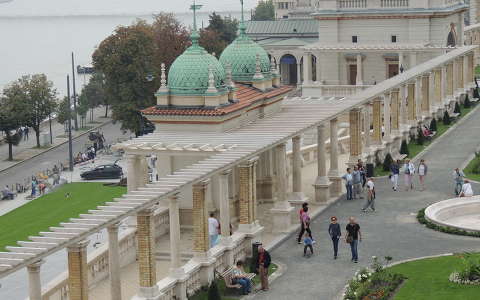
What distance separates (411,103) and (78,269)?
3525 centimetres

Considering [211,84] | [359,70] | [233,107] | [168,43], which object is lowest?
[233,107]

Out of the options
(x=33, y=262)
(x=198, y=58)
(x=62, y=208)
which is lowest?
(x=62, y=208)

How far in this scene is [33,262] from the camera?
83.6 feet

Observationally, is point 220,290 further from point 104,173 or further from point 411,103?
point 104,173

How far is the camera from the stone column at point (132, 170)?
39.8 m

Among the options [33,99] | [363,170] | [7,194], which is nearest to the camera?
[363,170]

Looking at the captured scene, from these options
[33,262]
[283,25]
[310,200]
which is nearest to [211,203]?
[310,200]

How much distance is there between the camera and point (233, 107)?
43.2m

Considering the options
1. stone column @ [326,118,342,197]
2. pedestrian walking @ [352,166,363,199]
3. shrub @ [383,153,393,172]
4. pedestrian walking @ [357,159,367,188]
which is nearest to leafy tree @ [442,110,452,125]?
shrub @ [383,153,393,172]

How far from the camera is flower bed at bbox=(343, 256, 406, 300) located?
99.9 ft

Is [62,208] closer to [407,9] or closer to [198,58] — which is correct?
[198,58]

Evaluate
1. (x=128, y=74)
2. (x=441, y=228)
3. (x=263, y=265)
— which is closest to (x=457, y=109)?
(x=441, y=228)

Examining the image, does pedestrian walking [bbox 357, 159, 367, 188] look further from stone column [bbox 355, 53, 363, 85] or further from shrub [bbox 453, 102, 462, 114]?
stone column [bbox 355, 53, 363, 85]

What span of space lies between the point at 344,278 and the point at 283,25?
343 feet
